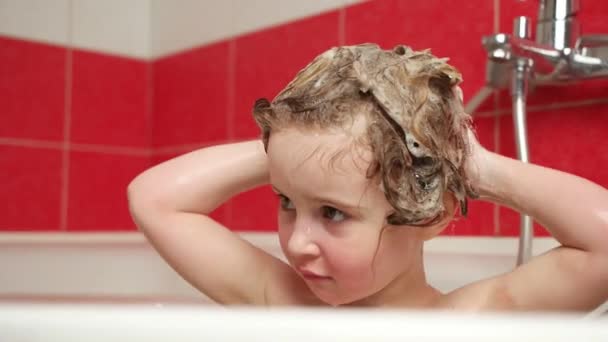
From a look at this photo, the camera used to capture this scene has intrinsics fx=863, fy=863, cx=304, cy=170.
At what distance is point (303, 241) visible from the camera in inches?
29.2

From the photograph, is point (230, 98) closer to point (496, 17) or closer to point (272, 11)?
point (272, 11)

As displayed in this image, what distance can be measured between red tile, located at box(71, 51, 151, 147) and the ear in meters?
1.44

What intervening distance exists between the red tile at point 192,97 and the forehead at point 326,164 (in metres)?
1.25

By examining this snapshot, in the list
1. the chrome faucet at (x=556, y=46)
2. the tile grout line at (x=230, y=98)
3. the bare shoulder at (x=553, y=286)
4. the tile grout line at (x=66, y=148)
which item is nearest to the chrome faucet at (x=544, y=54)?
the chrome faucet at (x=556, y=46)

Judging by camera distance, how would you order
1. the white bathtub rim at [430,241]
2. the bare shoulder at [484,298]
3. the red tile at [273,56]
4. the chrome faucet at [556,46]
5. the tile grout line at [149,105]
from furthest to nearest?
the tile grout line at [149,105]
the red tile at [273,56]
the white bathtub rim at [430,241]
the chrome faucet at [556,46]
the bare shoulder at [484,298]

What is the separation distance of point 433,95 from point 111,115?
153cm

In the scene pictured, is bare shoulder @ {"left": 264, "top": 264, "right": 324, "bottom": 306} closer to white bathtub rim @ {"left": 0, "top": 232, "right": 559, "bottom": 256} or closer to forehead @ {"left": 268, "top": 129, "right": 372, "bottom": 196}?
forehead @ {"left": 268, "top": 129, "right": 372, "bottom": 196}

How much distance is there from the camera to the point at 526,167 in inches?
32.6

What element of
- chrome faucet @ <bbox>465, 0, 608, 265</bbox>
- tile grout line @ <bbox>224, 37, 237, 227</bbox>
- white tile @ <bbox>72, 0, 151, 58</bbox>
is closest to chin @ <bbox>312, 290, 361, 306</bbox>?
chrome faucet @ <bbox>465, 0, 608, 265</bbox>

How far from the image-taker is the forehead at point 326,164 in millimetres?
726

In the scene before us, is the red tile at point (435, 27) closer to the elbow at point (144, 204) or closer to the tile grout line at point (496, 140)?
the tile grout line at point (496, 140)

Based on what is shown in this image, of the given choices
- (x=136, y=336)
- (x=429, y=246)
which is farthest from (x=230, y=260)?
(x=429, y=246)

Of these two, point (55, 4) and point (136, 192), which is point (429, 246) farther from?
point (55, 4)

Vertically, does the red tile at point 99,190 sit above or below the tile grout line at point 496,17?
below
